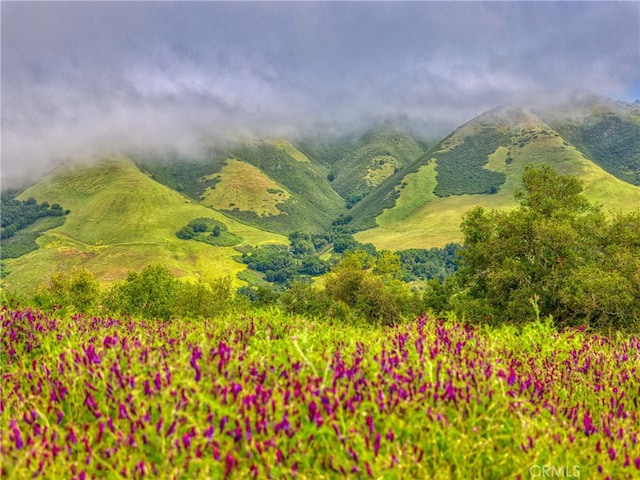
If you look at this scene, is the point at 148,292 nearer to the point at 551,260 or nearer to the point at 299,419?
the point at 551,260

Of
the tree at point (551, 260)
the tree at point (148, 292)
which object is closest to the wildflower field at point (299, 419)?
the tree at point (551, 260)

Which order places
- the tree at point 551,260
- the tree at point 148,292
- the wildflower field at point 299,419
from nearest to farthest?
1. the wildflower field at point 299,419
2. the tree at point 551,260
3. the tree at point 148,292

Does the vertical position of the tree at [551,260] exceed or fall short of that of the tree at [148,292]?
it exceeds it

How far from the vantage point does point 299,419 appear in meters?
3.58

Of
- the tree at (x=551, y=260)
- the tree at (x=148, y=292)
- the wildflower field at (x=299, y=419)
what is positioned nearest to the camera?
→ the wildflower field at (x=299, y=419)

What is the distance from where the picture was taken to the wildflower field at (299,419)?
3051 mm

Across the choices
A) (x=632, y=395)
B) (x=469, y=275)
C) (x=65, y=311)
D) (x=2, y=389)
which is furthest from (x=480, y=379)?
(x=469, y=275)

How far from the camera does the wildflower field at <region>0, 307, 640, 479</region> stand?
3.05 metres

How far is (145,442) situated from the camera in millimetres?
3176

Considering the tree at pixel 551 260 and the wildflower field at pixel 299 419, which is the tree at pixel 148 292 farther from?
the wildflower field at pixel 299 419

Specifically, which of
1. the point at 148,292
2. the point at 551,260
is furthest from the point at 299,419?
the point at 148,292

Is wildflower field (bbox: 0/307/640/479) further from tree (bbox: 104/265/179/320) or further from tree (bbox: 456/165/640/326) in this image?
tree (bbox: 104/265/179/320)

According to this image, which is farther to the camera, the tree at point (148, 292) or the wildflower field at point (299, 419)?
the tree at point (148, 292)

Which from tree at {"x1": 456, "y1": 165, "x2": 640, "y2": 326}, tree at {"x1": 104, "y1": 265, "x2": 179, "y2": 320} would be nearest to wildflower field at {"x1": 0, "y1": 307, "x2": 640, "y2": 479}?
tree at {"x1": 456, "y1": 165, "x2": 640, "y2": 326}
